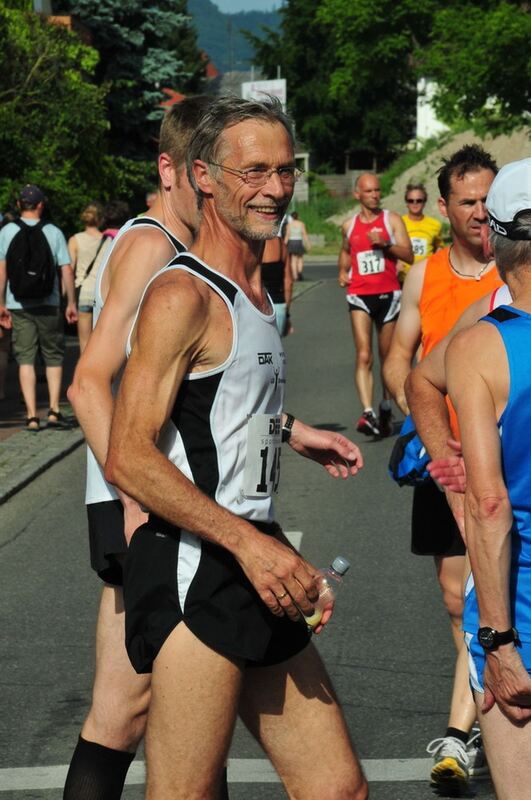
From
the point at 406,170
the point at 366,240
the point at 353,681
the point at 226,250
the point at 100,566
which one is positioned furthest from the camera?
the point at 406,170

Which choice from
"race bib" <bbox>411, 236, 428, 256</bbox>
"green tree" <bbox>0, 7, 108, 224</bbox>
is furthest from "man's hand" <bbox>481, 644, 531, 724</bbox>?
"green tree" <bbox>0, 7, 108, 224</bbox>

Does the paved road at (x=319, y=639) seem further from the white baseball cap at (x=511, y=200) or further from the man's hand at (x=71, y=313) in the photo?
the white baseball cap at (x=511, y=200)

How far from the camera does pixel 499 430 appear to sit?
3.02m

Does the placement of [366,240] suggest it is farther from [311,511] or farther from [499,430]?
[499,430]

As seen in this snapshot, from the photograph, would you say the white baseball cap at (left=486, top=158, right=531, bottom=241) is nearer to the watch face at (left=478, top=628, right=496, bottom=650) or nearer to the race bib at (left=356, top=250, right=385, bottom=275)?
the watch face at (left=478, top=628, right=496, bottom=650)

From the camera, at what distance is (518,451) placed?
3041 mm

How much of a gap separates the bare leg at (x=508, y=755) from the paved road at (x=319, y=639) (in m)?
1.74

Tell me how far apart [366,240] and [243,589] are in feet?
31.9

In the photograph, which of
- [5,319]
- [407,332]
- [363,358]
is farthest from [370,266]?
[407,332]

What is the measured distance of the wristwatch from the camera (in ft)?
9.87

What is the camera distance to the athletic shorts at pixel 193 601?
3111mm

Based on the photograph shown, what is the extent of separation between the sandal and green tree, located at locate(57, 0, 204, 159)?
2799 centimetres

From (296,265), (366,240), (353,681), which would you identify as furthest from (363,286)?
(296,265)

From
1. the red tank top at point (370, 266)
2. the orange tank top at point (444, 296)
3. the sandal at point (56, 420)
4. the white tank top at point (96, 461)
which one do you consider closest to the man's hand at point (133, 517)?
the white tank top at point (96, 461)
